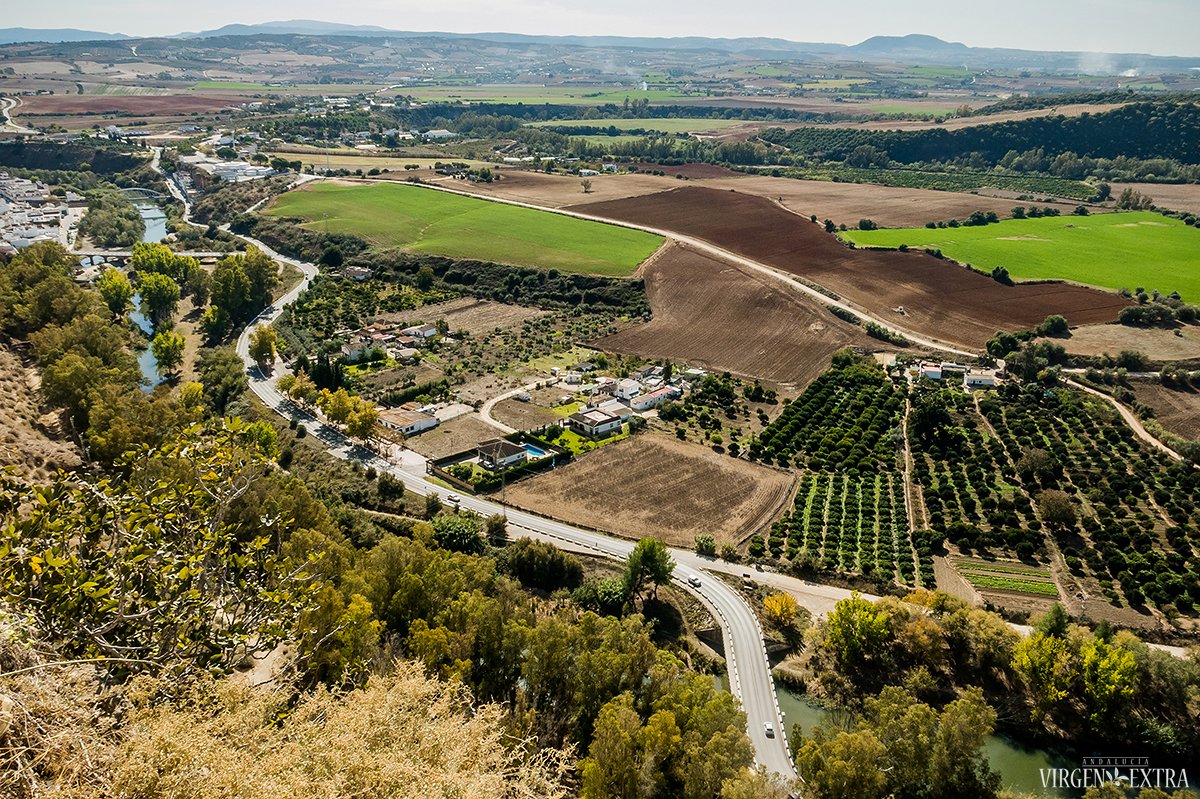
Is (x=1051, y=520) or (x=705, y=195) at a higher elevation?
(x=705, y=195)

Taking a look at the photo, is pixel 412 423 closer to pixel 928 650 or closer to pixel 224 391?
pixel 224 391

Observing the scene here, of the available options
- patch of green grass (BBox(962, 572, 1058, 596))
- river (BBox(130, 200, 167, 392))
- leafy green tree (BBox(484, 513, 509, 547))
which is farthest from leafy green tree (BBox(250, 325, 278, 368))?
patch of green grass (BBox(962, 572, 1058, 596))

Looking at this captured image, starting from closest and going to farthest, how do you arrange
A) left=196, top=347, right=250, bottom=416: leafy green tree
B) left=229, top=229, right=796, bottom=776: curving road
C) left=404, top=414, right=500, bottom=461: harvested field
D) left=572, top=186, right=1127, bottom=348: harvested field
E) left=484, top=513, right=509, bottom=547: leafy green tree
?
left=229, top=229, right=796, bottom=776: curving road → left=484, top=513, right=509, bottom=547: leafy green tree → left=404, top=414, right=500, bottom=461: harvested field → left=196, top=347, right=250, bottom=416: leafy green tree → left=572, top=186, right=1127, bottom=348: harvested field

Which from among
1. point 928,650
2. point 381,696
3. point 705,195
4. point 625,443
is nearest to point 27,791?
point 381,696

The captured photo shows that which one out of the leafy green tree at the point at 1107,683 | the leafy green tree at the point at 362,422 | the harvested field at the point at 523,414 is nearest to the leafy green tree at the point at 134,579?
the leafy green tree at the point at 1107,683

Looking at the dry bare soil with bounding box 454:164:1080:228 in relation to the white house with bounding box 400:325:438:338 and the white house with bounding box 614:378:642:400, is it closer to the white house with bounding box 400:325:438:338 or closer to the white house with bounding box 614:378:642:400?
the white house with bounding box 400:325:438:338

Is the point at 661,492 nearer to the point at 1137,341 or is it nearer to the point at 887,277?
the point at 1137,341
